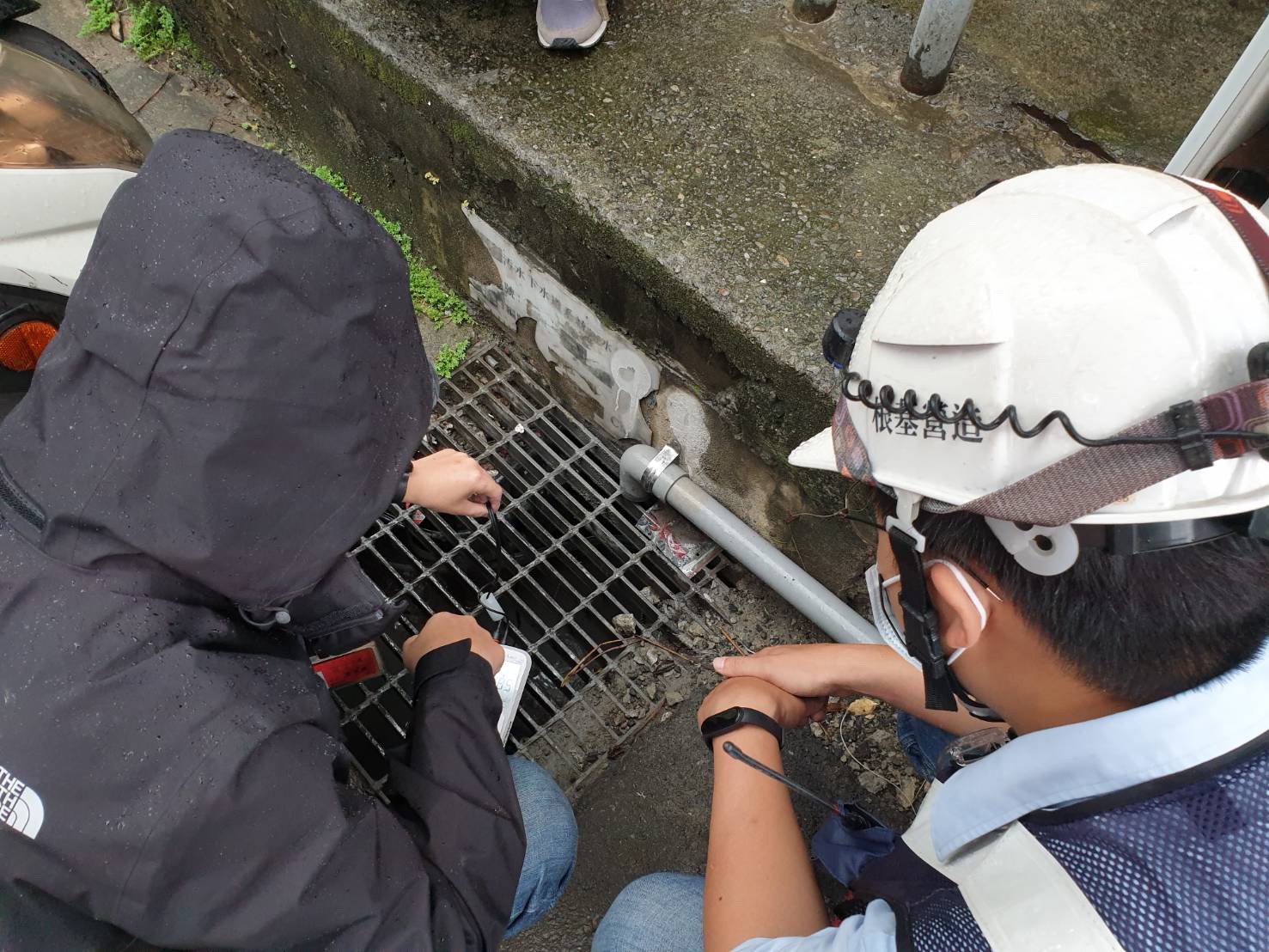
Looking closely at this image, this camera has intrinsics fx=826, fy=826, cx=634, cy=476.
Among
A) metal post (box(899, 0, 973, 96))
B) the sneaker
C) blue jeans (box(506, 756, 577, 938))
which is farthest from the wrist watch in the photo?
the sneaker

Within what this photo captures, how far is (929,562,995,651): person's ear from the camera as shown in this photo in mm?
1127

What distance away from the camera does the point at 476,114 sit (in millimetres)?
2467

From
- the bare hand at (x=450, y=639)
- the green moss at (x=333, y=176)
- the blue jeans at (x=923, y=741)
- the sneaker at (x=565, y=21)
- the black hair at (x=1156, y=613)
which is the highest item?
the black hair at (x=1156, y=613)

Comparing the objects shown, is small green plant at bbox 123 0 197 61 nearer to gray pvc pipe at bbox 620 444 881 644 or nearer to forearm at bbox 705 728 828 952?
gray pvc pipe at bbox 620 444 881 644

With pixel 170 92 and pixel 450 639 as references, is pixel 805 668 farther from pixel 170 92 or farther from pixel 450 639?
pixel 170 92

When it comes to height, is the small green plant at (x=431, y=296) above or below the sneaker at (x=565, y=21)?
below

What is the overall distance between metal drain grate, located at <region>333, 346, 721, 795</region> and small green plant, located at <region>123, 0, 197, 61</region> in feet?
7.94

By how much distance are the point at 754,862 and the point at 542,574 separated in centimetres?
132

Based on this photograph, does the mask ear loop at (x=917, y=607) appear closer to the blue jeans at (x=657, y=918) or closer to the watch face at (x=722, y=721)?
the watch face at (x=722, y=721)

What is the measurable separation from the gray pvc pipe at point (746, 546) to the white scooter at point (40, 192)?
5.12 feet

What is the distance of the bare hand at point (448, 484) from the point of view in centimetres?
213

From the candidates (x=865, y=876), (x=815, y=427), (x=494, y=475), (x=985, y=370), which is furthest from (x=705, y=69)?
(x=865, y=876)

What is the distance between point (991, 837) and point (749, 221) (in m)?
1.70

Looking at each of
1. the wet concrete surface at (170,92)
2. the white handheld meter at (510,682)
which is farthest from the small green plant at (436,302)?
the white handheld meter at (510,682)
